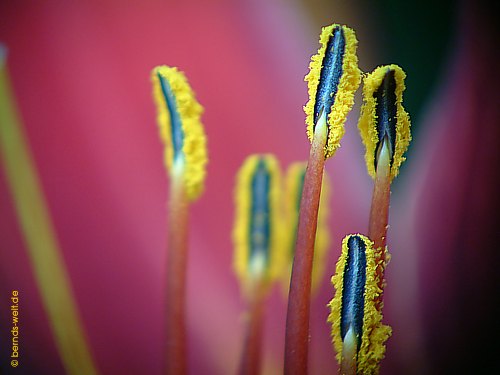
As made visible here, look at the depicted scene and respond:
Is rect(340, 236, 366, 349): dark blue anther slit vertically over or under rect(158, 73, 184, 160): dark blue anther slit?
under

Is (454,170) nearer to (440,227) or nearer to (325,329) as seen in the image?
(440,227)

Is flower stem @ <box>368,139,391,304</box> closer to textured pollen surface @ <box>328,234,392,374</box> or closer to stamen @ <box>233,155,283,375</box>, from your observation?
textured pollen surface @ <box>328,234,392,374</box>

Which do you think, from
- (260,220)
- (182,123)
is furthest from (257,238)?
(182,123)

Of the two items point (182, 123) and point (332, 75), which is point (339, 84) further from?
point (182, 123)

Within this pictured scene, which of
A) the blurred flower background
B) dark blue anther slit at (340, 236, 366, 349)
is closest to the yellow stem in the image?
the blurred flower background

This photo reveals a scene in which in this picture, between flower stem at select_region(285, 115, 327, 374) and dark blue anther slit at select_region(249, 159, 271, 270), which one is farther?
dark blue anther slit at select_region(249, 159, 271, 270)

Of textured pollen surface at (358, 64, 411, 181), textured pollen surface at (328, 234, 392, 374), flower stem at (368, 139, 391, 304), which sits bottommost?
textured pollen surface at (328, 234, 392, 374)
